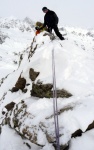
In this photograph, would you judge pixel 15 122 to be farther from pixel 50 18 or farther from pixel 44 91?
pixel 50 18

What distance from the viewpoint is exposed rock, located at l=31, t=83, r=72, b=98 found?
20.8 ft

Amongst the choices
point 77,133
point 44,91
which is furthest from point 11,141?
point 77,133

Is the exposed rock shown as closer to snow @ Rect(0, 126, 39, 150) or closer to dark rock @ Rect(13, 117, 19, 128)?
dark rock @ Rect(13, 117, 19, 128)

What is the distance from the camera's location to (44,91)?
686 cm

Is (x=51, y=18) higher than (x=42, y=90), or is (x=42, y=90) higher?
(x=51, y=18)

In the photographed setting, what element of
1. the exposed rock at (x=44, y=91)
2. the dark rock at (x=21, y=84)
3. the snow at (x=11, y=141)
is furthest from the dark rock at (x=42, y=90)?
the snow at (x=11, y=141)

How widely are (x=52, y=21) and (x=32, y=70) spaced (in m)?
3.51

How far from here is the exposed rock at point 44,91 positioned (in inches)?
249

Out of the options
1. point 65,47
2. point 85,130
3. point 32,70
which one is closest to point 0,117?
point 32,70

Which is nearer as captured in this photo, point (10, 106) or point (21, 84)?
point (10, 106)

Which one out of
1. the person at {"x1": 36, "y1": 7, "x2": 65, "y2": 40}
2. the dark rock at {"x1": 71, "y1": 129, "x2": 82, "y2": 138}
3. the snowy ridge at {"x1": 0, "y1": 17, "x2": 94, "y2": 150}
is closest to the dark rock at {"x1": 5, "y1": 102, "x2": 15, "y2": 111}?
the snowy ridge at {"x1": 0, "y1": 17, "x2": 94, "y2": 150}

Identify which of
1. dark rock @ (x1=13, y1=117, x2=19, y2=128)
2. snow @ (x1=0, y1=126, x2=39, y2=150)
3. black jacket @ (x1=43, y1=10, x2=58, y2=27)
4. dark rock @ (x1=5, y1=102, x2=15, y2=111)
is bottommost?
snow @ (x1=0, y1=126, x2=39, y2=150)

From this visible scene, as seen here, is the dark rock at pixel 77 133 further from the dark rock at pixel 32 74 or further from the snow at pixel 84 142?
the dark rock at pixel 32 74

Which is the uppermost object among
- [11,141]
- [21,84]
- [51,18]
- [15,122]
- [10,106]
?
[51,18]
